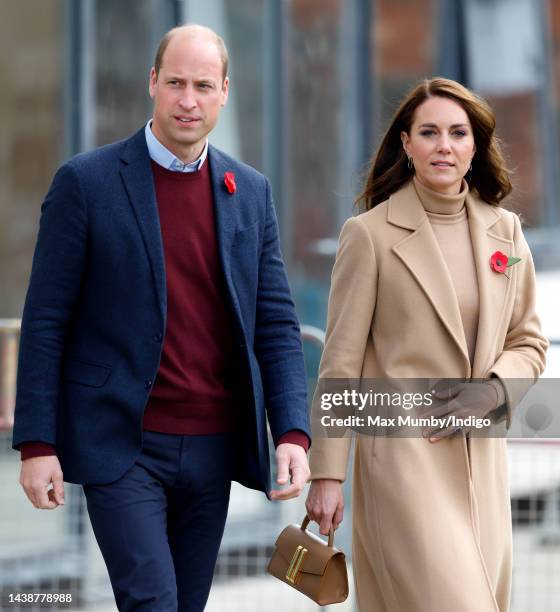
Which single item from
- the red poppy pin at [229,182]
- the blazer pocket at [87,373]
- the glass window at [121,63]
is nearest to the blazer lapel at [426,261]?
the red poppy pin at [229,182]

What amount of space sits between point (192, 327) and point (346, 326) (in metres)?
0.44

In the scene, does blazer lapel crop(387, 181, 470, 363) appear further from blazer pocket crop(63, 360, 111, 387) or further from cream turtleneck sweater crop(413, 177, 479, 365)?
blazer pocket crop(63, 360, 111, 387)

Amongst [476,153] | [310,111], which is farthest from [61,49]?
[476,153]

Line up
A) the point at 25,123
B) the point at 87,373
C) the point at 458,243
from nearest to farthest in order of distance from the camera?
the point at 87,373, the point at 458,243, the point at 25,123

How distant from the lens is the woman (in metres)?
3.73

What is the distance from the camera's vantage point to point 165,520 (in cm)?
363

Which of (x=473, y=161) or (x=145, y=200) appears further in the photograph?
(x=473, y=161)

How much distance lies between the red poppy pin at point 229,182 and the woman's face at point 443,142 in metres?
0.49

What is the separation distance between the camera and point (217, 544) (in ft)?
12.5

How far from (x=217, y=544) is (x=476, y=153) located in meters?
1.24

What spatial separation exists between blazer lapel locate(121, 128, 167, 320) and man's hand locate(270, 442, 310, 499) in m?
0.46

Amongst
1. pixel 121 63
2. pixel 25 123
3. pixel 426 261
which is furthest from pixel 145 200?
pixel 121 63

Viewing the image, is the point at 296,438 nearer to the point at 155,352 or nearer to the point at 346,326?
the point at 346,326

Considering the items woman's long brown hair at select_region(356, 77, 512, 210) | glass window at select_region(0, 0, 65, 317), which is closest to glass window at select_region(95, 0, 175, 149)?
glass window at select_region(0, 0, 65, 317)
